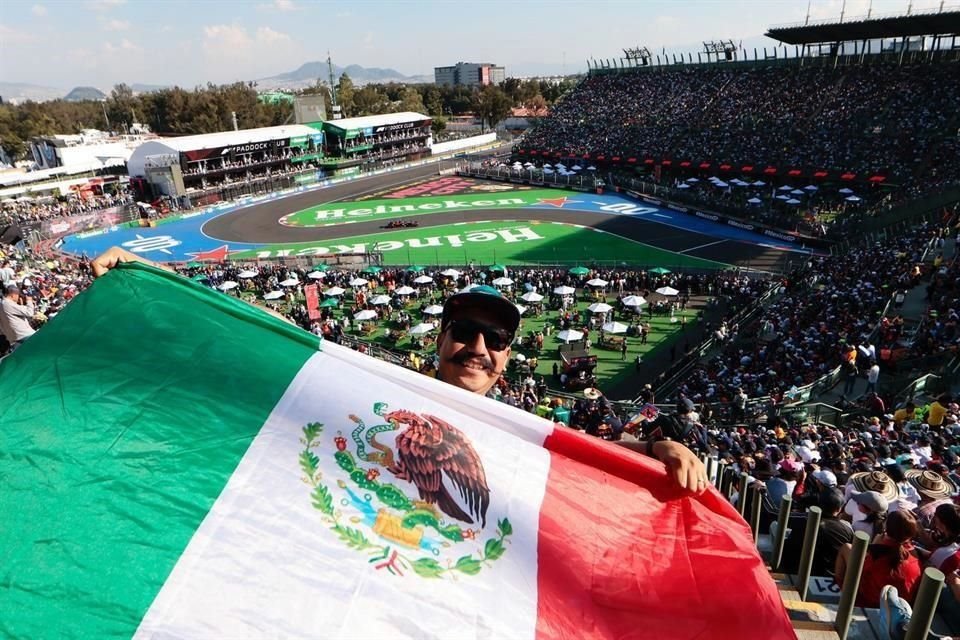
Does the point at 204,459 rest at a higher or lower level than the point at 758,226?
higher

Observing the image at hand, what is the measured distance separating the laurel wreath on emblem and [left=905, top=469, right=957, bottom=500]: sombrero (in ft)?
21.7

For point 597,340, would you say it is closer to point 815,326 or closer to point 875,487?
point 815,326

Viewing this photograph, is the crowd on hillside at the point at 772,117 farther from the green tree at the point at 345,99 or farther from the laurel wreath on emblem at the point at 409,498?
the green tree at the point at 345,99

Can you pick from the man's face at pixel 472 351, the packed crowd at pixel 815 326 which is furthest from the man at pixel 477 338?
the packed crowd at pixel 815 326

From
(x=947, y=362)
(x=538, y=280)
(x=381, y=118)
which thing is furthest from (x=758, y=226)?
(x=381, y=118)

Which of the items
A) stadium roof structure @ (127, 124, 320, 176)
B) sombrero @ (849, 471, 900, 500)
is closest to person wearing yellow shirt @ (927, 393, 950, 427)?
sombrero @ (849, 471, 900, 500)

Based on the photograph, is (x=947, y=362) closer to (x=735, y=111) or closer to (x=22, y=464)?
(x=22, y=464)

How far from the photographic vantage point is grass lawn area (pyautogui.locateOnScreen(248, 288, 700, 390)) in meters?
22.7

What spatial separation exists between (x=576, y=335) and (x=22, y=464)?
21.2 metres

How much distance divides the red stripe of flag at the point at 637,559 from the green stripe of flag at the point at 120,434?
1740mm

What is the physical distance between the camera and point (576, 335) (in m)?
22.9

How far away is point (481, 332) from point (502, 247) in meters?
36.5

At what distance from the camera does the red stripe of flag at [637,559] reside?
10.2ft

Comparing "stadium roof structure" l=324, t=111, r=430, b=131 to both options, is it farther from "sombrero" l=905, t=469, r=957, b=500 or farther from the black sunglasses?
the black sunglasses
